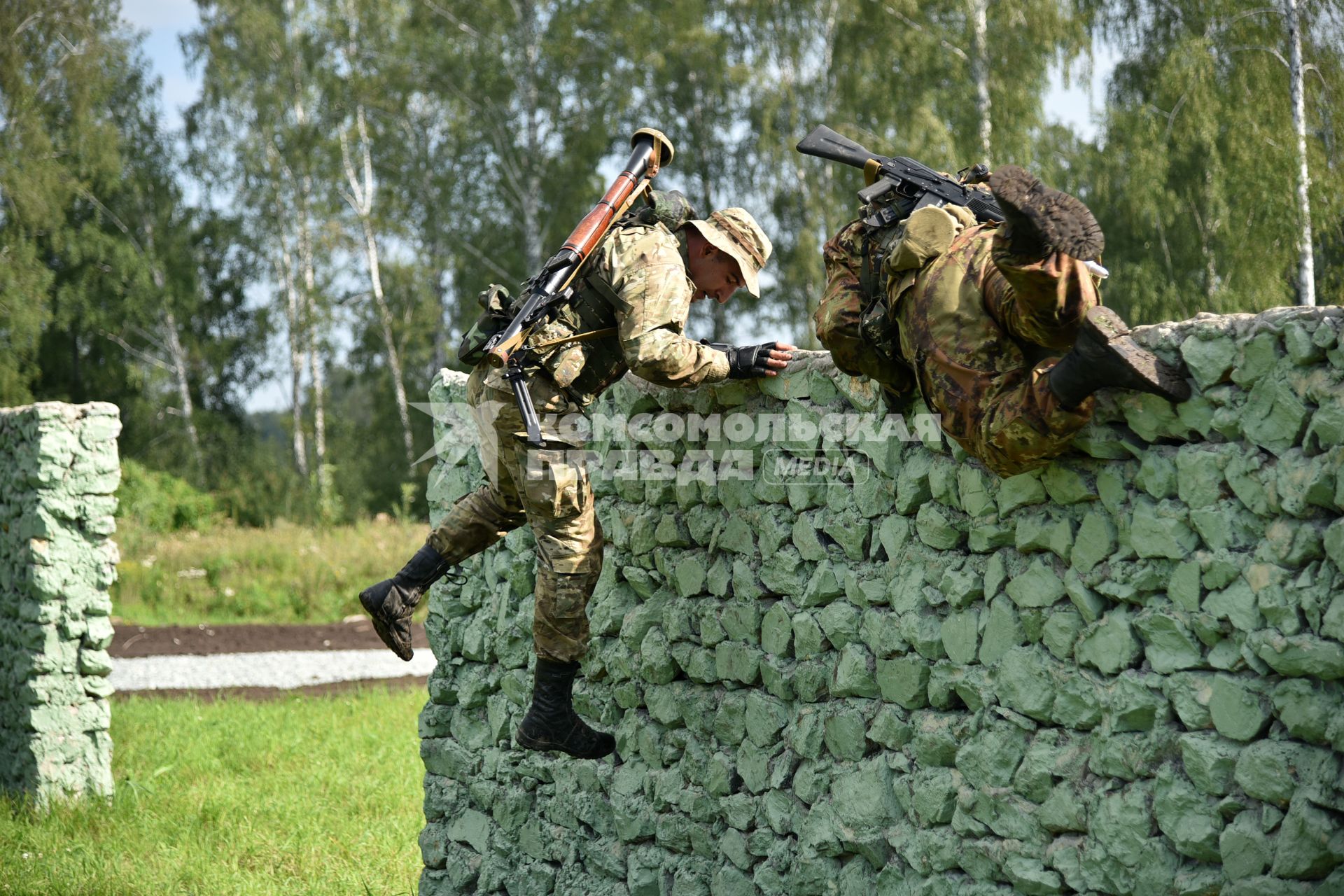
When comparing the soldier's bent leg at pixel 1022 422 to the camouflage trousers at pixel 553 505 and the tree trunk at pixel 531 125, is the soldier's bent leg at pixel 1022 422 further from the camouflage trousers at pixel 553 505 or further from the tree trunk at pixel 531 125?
the tree trunk at pixel 531 125

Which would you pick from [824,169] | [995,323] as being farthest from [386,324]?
[995,323]

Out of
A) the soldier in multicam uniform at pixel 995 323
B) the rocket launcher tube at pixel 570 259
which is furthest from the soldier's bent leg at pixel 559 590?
the soldier in multicam uniform at pixel 995 323

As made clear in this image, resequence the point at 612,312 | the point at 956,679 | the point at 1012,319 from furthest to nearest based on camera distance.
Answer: the point at 612,312
the point at 956,679
the point at 1012,319

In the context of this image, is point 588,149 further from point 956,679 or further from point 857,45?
point 956,679

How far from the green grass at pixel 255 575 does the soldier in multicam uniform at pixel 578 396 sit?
10654mm

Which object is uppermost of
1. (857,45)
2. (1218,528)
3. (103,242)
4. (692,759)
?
(857,45)

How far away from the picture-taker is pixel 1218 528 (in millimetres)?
2590

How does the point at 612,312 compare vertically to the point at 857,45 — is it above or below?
below

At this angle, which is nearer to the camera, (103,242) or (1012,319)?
(1012,319)

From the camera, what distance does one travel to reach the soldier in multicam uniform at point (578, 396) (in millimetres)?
3904

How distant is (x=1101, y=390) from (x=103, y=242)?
88.6ft

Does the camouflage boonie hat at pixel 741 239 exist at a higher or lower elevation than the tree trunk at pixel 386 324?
lower

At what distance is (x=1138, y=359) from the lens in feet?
8.35

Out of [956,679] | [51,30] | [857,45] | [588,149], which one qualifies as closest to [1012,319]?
[956,679]
